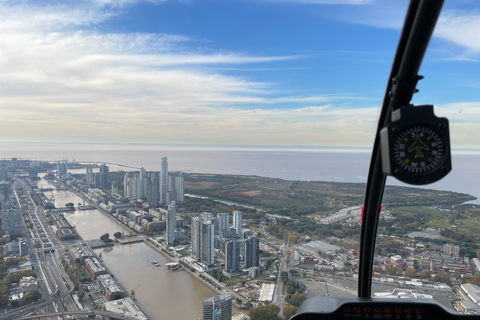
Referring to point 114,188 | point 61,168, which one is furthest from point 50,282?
point 61,168

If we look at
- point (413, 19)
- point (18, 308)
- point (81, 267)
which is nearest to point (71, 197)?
point (81, 267)

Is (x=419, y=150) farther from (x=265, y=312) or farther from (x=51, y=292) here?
(x=51, y=292)

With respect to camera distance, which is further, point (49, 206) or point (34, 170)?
point (34, 170)

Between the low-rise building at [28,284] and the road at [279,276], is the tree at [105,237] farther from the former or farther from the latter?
the road at [279,276]

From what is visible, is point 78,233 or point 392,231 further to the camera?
point 78,233

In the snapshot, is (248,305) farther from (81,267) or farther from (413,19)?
(413,19)
